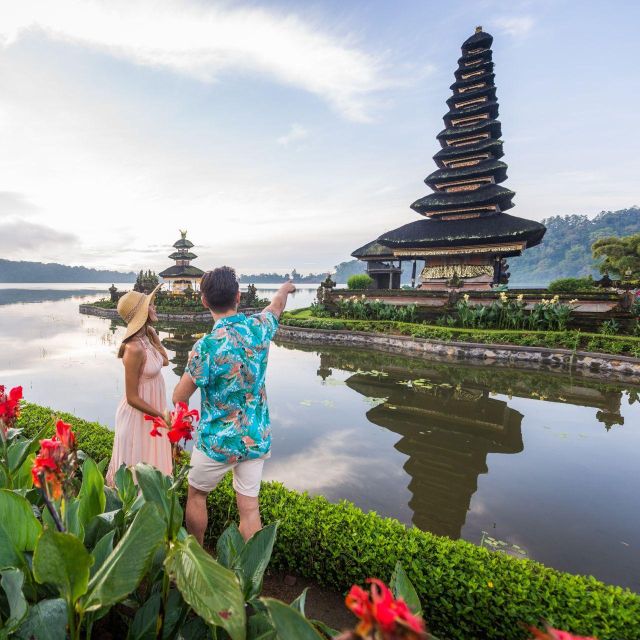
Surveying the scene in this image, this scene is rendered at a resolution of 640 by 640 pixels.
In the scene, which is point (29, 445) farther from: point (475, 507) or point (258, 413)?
point (475, 507)

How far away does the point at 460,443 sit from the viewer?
5816mm

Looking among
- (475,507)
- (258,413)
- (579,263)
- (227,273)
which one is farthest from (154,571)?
(579,263)

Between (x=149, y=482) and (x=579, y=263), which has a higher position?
(x=579, y=263)

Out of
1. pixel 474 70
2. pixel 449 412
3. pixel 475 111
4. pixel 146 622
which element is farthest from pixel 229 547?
pixel 474 70

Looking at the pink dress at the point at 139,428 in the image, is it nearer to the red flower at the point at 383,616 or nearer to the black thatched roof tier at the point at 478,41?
the red flower at the point at 383,616

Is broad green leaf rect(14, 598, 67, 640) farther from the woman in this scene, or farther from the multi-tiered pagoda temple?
the multi-tiered pagoda temple

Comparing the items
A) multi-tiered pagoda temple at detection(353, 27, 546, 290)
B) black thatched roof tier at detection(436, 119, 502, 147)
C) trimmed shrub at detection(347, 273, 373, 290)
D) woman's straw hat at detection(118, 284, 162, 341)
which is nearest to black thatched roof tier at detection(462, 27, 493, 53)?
multi-tiered pagoda temple at detection(353, 27, 546, 290)

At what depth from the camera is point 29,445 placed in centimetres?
253

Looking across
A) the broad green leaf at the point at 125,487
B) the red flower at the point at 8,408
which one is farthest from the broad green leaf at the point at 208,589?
the red flower at the point at 8,408

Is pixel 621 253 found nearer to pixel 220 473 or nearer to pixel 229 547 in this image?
pixel 220 473

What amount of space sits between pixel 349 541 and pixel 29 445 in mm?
2288

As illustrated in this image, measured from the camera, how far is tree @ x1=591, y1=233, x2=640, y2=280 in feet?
93.4

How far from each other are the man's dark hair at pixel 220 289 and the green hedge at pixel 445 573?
159cm

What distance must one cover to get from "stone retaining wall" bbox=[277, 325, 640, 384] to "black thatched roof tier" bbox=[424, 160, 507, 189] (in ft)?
44.9
